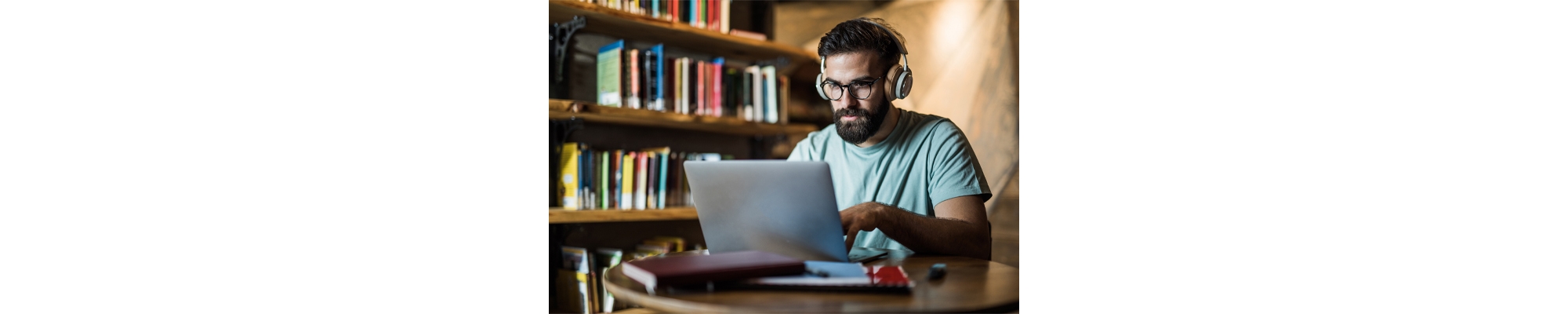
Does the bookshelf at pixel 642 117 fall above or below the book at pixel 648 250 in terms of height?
above

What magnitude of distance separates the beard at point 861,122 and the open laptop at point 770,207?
20.5 inches

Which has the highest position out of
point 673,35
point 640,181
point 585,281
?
point 673,35

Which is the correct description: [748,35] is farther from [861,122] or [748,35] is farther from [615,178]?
[861,122]

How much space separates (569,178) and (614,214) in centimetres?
16

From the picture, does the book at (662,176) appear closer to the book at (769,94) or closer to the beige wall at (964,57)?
the book at (769,94)

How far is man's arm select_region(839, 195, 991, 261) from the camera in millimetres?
1250

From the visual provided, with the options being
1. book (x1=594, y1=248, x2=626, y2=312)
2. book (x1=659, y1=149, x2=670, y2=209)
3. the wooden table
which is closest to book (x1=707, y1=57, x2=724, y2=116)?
book (x1=659, y1=149, x2=670, y2=209)

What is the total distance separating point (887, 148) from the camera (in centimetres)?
172

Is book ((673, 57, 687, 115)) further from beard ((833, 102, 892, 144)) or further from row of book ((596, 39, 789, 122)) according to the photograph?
beard ((833, 102, 892, 144))

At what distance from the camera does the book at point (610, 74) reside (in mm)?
2287

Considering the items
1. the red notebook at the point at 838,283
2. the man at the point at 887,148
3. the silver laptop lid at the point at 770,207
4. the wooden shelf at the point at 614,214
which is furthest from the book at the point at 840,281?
the wooden shelf at the point at 614,214

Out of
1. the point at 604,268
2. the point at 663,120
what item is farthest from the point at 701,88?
the point at 604,268
